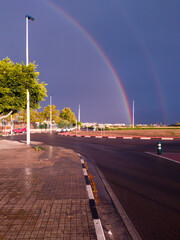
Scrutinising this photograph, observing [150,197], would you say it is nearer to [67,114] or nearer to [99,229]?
[99,229]

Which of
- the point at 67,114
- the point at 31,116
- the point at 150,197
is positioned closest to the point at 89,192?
the point at 150,197

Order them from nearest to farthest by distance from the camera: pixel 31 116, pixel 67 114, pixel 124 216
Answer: pixel 124 216, pixel 31 116, pixel 67 114

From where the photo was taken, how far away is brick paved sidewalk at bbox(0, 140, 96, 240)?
3213mm

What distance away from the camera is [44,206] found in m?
4.17

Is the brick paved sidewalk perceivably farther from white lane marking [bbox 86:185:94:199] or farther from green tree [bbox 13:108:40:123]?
green tree [bbox 13:108:40:123]

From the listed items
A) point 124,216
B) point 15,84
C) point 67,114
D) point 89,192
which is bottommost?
point 124,216

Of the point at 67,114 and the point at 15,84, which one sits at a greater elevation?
the point at 67,114

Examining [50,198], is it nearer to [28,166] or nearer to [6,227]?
[6,227]

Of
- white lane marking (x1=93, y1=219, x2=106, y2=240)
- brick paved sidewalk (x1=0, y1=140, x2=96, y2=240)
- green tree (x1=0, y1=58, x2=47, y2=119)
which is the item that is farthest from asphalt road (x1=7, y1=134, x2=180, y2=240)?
green tree (x1=0, y1=58, x2=47, y2=119)

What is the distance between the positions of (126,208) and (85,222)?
1.22 m

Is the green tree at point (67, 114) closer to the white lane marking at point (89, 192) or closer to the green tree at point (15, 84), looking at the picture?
the green tree at point (15, 84)

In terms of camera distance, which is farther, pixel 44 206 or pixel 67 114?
pixel 67 114

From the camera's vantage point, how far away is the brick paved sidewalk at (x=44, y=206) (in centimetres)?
321

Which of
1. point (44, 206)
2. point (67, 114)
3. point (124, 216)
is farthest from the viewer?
point (67, 114)
